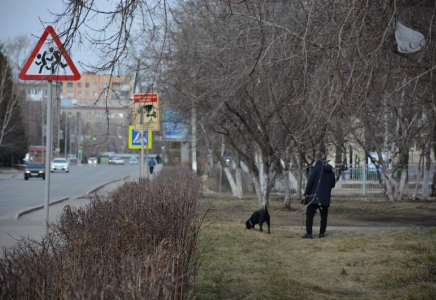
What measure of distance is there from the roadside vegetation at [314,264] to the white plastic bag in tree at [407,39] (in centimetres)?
295

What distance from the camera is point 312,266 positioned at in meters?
10.2

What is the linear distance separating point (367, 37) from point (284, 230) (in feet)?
21.8

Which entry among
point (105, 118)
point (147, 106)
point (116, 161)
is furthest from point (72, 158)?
point (105, 118)

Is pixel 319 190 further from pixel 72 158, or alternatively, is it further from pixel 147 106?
pixel 72 158

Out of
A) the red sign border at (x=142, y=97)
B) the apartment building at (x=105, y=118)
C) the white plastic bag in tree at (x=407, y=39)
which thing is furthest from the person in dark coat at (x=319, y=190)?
the white plastic bag in tree at (x=407, y=39)

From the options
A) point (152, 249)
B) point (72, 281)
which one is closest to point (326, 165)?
point (152, 249)

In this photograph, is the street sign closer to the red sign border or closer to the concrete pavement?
the red sign border

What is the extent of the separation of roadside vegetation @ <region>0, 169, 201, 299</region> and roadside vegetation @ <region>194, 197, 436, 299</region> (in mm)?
974

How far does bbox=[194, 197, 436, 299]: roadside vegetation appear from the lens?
8094 millimetres

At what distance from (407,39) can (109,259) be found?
5.83 m

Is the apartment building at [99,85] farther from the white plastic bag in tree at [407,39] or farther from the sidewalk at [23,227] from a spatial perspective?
the white plastic bag in tree at [407,39]

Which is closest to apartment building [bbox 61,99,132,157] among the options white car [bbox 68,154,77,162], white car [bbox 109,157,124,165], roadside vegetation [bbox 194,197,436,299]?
roadside vegetation [bbox 194,197,436,299]

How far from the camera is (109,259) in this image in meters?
5.64

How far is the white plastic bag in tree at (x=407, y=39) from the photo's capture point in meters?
9.57
